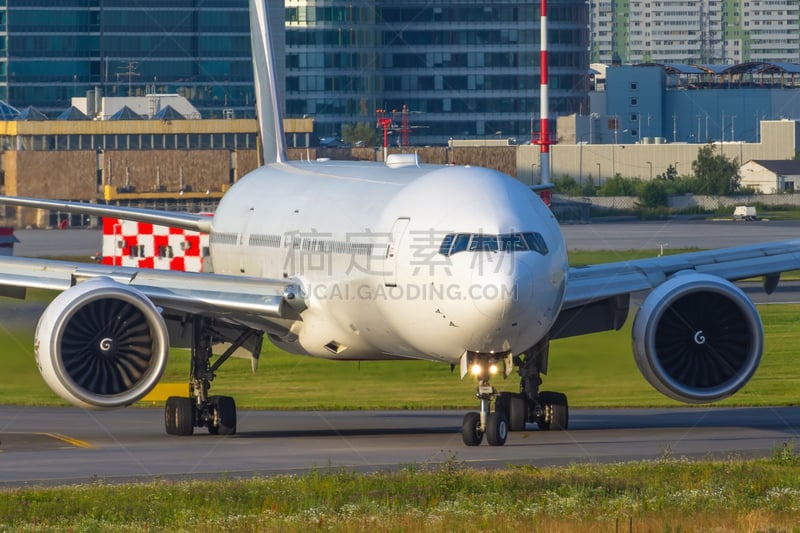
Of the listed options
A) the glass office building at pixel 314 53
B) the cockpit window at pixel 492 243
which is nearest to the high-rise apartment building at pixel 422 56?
the glass office building at pixel 314 53

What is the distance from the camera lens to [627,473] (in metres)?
24.1

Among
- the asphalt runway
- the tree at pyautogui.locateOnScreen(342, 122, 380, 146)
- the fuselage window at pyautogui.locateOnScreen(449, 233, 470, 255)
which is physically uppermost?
the tree at pyautogui.locateOnScreen(342, 122, 380, 146)

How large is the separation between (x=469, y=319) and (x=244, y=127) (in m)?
104

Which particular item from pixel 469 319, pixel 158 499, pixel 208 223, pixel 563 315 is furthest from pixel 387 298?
pixel 208 223

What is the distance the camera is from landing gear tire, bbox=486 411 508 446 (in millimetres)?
28188

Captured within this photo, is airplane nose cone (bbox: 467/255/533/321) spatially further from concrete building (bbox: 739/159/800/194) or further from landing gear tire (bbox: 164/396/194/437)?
concrete building (bbox: 739/159/800/194)

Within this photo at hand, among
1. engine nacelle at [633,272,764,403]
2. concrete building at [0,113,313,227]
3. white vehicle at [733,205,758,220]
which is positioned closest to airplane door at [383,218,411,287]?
engine nacelle at [633,272,764,403]

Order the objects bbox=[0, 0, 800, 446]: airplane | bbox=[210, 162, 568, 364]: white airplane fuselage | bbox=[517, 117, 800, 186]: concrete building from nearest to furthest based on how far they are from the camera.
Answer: bbox=[210, 162, 568, 364]: white airplane fuselage < bbox=[0, 0, 800, 446]: airplane < bbox=[517, 117, 800, 186]: concrete building

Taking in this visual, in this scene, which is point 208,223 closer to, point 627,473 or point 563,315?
point 563,315

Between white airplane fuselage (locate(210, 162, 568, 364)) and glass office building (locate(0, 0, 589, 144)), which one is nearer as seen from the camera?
white airplane fuselage (locate(210, 162, 568, 364))

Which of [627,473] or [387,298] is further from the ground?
[387,298]

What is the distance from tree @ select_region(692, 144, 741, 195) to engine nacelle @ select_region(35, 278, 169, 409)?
124 meters

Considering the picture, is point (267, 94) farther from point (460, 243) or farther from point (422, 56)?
point (422, 56)

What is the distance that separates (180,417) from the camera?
105 feet
